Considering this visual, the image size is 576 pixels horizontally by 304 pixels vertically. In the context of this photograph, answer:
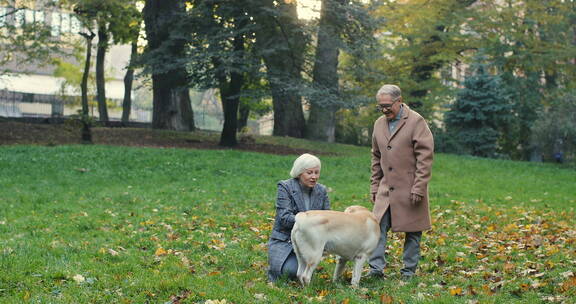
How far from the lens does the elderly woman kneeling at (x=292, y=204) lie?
19.3 ft

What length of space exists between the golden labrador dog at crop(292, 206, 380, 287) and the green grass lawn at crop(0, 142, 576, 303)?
0.27 meters

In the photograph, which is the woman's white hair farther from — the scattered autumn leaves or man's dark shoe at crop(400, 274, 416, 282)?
man's dark shoe at crop(400, 274, 416, 282)

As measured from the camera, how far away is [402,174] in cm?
631

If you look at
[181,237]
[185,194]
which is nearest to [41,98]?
[185,194]

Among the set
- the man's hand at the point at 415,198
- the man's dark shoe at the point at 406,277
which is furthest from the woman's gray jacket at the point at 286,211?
the man's dark shoe at the point at 406,277

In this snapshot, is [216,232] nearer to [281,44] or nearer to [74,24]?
[281,44]

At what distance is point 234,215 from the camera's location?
10.8m

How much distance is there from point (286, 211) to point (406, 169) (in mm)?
1265

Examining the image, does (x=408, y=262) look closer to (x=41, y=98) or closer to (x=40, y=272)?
(x=40, y=272)

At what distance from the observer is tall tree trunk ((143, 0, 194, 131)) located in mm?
21047

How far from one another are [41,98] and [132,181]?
34177 millimetres

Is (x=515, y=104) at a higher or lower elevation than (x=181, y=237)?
higher

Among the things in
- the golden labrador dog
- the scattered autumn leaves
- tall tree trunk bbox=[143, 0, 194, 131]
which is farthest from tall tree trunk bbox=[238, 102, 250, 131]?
the golden labrador dog

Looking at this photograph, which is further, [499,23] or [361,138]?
[361,138]
